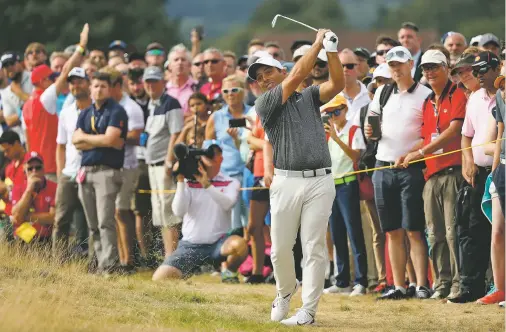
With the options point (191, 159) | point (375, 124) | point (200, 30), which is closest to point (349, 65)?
Result: point (375, 124)

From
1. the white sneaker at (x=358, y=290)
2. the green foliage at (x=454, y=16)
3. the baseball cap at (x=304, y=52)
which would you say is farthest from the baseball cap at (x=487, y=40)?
the green foliage at (x=454, y=16)

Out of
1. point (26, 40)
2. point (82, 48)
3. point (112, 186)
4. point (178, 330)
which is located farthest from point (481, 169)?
point (26, 40)

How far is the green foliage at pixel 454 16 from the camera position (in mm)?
89037

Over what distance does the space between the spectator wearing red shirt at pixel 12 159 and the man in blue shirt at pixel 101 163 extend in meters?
1.47

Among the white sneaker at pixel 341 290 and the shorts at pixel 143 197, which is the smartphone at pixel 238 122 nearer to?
the white sneaker at pixel 341 290

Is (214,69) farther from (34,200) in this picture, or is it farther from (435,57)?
(435,57)

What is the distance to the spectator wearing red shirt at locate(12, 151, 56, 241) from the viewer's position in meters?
16.8

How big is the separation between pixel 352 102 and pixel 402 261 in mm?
2154

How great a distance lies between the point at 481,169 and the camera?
12.9 m

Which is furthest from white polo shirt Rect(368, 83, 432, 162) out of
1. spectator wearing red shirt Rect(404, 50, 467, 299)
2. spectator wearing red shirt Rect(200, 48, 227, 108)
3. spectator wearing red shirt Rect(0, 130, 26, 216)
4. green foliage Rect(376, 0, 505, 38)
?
green foliage Rect(376, 0, 505, 38)

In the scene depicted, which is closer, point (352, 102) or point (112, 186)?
point (352, 102)

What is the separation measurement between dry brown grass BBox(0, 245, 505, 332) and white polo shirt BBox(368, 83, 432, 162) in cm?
166

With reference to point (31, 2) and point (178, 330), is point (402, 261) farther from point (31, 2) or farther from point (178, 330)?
point (31, 2)

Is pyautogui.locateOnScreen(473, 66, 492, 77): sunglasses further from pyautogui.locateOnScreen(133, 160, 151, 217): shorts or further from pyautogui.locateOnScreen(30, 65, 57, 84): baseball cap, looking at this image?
pyautogui.locateOnScreen(30, 65, 57, 84): baseball cap
